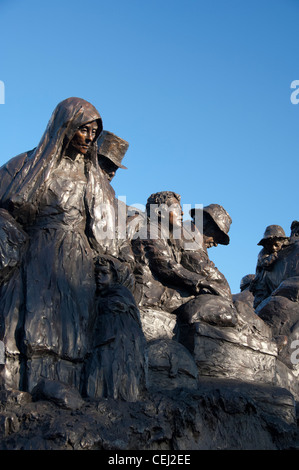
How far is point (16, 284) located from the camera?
7469 mm

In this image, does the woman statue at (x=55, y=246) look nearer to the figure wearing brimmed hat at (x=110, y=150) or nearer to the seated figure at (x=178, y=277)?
the seated figure at (x=178, y=277)

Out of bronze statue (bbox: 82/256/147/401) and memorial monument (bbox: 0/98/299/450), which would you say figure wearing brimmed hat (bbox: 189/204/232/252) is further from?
bronze statue (bbox: 82/256/147/401)

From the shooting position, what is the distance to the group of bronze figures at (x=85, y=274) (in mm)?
7086

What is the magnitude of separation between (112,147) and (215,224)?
2030 millimetres

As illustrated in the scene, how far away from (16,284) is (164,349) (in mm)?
1822

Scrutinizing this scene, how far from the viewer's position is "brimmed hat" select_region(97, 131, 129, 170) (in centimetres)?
1026

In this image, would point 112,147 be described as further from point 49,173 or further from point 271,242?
point 271,242

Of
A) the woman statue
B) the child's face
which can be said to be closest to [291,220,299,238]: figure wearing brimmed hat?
the woman statue

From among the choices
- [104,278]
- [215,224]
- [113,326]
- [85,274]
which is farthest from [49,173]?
[215,224]

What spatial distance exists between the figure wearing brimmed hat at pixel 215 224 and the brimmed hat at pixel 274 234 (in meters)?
1.26

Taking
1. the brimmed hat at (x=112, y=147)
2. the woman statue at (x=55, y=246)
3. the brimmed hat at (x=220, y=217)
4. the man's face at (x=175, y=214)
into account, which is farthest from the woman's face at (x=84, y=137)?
the brimmed hat at (x=220, y=217)

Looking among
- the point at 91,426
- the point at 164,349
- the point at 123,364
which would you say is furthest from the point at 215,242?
the point at 91,426

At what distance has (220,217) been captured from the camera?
11.1m
